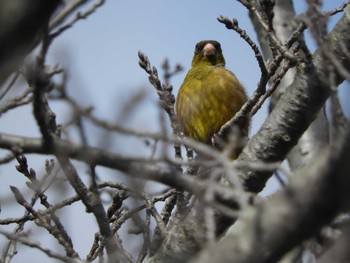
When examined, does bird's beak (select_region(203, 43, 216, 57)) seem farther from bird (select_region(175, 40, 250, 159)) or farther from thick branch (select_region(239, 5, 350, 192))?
thick branch (select_region(239, 5, 350, 192))

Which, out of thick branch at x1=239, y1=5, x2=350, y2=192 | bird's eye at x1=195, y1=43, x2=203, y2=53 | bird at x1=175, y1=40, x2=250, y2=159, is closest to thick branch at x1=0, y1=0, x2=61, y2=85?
thick branch at x1=239, y1=5, x2=350, y2=192

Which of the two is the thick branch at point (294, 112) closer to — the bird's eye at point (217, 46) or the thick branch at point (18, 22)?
the thick branch at point (18, 22)

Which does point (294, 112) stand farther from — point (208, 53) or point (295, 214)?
point (208, 53)

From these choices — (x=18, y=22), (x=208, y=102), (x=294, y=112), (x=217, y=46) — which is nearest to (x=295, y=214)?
(x=18, y=22)

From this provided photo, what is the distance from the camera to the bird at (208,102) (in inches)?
277

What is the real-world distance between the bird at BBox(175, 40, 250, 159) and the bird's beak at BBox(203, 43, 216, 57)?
424mm

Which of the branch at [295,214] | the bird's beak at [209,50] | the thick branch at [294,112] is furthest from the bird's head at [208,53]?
the branch at [295,214]

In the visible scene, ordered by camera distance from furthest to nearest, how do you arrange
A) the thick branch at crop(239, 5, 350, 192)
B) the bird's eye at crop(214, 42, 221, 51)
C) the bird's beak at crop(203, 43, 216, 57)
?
the bird's eye at crop(214, 42, 221, 51) → the bird's beak at crop(203, 43, 216, 57) → the thick branch at crop(239, 5, 350, 192)

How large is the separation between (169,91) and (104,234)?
51.0 inches

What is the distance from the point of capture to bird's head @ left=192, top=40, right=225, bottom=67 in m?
8.26

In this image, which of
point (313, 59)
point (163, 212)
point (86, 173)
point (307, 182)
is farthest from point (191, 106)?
point (307, 182)

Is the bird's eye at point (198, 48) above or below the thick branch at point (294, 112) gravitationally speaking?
above

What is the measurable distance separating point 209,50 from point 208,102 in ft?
4.40

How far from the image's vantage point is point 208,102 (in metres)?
7.16
